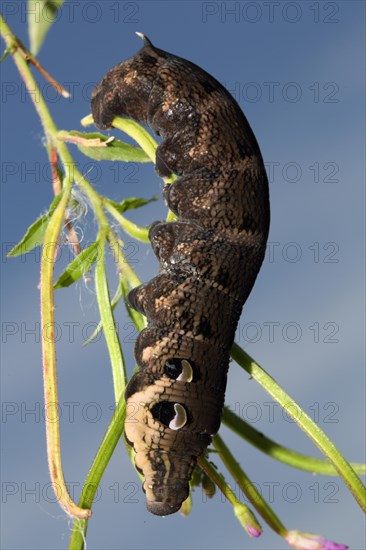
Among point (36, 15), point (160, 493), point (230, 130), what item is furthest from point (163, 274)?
point (36, 15)

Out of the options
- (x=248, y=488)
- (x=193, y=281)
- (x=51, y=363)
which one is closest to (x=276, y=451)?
(x=248, y=488)

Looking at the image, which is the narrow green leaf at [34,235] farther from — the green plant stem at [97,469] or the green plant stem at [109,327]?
the green plant stem at [97,469]

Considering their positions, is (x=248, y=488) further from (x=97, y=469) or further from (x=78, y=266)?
(x=78, y=266)

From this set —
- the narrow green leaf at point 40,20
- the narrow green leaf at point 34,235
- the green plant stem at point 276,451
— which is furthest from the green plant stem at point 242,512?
Answer: the narrow green leaf at point 40,20

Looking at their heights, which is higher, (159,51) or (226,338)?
(159,51)

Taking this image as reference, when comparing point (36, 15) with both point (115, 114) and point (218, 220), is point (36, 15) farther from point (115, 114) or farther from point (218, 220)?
point (218, 220)

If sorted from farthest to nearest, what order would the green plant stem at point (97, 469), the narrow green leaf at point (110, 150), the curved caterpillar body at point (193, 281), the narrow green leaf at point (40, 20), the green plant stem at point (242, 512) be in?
the narrow green leaf at point (40, 20), the narrow green leaf at point (110, 150), the curved caterpillar body at point (193, 281), the green plant stem at point (242, 512), the green plant stem at point (97, 469)
